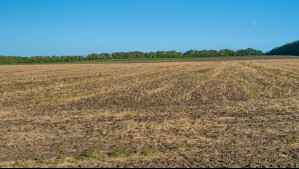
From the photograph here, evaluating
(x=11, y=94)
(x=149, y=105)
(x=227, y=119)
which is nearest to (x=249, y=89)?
(x=149, y=105)

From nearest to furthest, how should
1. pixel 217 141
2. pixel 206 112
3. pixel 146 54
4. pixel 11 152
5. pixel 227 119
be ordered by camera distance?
1. pixel 11 152
2. pixel 217 141
3. pixel 227 119
4. pixel 206 112
5. pixel 146 54

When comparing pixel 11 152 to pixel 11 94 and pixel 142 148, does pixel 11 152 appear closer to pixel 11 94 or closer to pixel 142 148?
pixel 142 148

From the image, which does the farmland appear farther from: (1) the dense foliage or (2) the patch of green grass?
(1) the dense foliage

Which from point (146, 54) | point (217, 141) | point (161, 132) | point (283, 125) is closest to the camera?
point (217, 141)

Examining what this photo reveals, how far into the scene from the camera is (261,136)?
11656 mm

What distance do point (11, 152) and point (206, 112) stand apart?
24.9ft

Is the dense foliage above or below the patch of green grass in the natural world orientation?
below

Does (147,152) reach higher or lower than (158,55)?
higher

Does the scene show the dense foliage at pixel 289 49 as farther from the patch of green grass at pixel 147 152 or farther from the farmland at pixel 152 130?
the patch of green grass at pixel 147 152

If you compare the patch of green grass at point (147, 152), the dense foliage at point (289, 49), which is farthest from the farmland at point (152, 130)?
the dense foliage at point (289, 49)

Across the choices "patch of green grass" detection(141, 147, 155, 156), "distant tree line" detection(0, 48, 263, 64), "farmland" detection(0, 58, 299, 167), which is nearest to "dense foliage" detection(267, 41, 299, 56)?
"distant tree line" detection(0, 48, 263, 64)

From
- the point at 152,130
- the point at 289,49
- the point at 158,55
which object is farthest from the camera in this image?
the point at 158,55

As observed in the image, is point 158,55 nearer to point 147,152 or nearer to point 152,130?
point 152,130

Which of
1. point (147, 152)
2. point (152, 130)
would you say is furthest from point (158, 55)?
point (147, 152)
